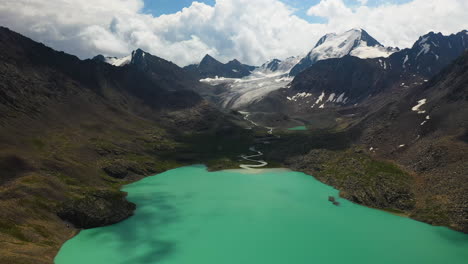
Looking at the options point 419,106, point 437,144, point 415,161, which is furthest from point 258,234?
point 419,106

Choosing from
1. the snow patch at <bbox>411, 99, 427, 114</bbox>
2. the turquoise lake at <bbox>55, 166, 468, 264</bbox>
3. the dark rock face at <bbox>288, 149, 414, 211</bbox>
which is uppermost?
the snow patch at <bbox>411, 99, 427, 114</bbox>

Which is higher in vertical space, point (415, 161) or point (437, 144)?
point (437, 144)

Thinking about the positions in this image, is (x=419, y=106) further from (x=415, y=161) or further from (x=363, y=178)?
(x=363, y=178)

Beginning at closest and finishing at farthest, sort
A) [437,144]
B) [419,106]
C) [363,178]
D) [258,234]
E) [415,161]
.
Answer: [258,234] < [437,144] < [415,161] < [363,178] < [419,106]

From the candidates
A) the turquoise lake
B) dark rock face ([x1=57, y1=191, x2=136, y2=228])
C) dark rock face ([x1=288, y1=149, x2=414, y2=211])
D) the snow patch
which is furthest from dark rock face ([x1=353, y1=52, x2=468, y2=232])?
dark rock face ([x1=57, y1=191, x2=136, y2=228])

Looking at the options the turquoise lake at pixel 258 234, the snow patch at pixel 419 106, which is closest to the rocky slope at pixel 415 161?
the snow patch at pixel 419 106

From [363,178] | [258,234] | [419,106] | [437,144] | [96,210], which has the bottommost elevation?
[258,234]

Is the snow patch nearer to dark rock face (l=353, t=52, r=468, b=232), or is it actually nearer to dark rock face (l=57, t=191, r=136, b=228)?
dark rock face (l=353, t=52, r=468, b=232)

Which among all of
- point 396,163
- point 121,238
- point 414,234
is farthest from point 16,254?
point 396,163
